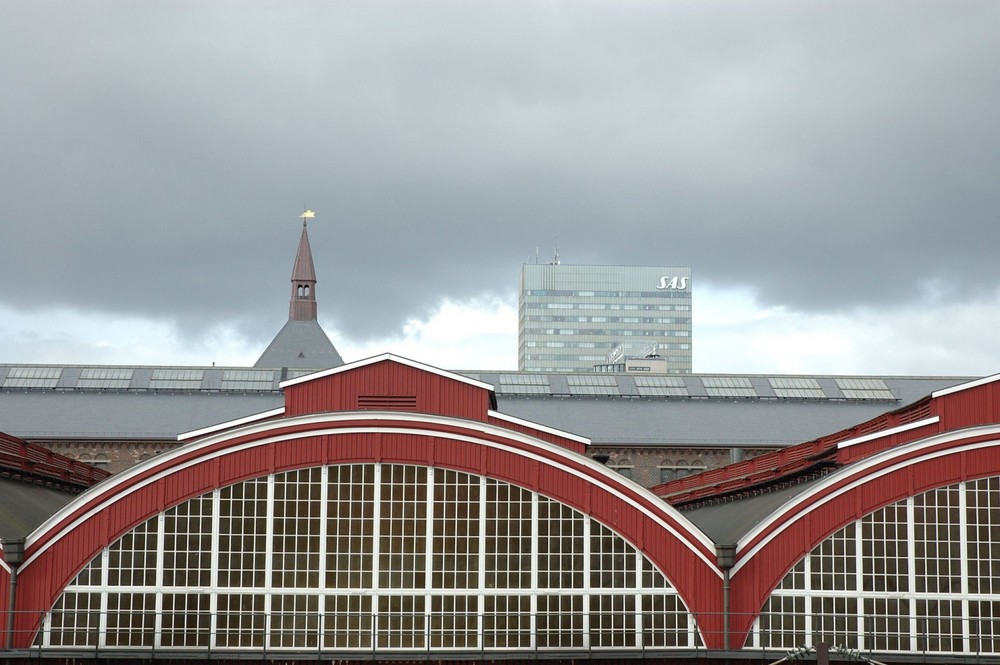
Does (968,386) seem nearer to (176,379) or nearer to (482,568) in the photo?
(482,568)

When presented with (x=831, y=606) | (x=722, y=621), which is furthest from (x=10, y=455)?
(x=831, y=606)

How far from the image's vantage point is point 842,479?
34281mm

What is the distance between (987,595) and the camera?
111ft

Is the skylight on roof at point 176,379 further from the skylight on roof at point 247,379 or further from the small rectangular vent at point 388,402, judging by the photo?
the small rectangular vent at point 388,402

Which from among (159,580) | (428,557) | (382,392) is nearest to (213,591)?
(159,580)

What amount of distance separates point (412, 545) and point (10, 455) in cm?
1712

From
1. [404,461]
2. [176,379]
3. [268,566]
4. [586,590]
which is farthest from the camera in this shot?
[176,379]

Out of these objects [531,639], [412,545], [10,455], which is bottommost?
[531,639]

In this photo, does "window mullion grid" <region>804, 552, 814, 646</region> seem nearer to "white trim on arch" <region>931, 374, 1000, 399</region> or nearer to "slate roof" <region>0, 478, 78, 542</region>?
"white trim on arch" <region>931, 374, 1000, 399</region>

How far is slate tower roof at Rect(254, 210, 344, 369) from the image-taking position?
107 meters

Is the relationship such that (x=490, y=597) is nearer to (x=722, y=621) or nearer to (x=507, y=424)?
(x=722, y=621)

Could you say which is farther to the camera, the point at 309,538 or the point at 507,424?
the point at 507,424

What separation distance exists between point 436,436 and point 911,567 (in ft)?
44.9

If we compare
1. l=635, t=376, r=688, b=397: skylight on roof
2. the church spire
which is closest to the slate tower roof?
the church spire
